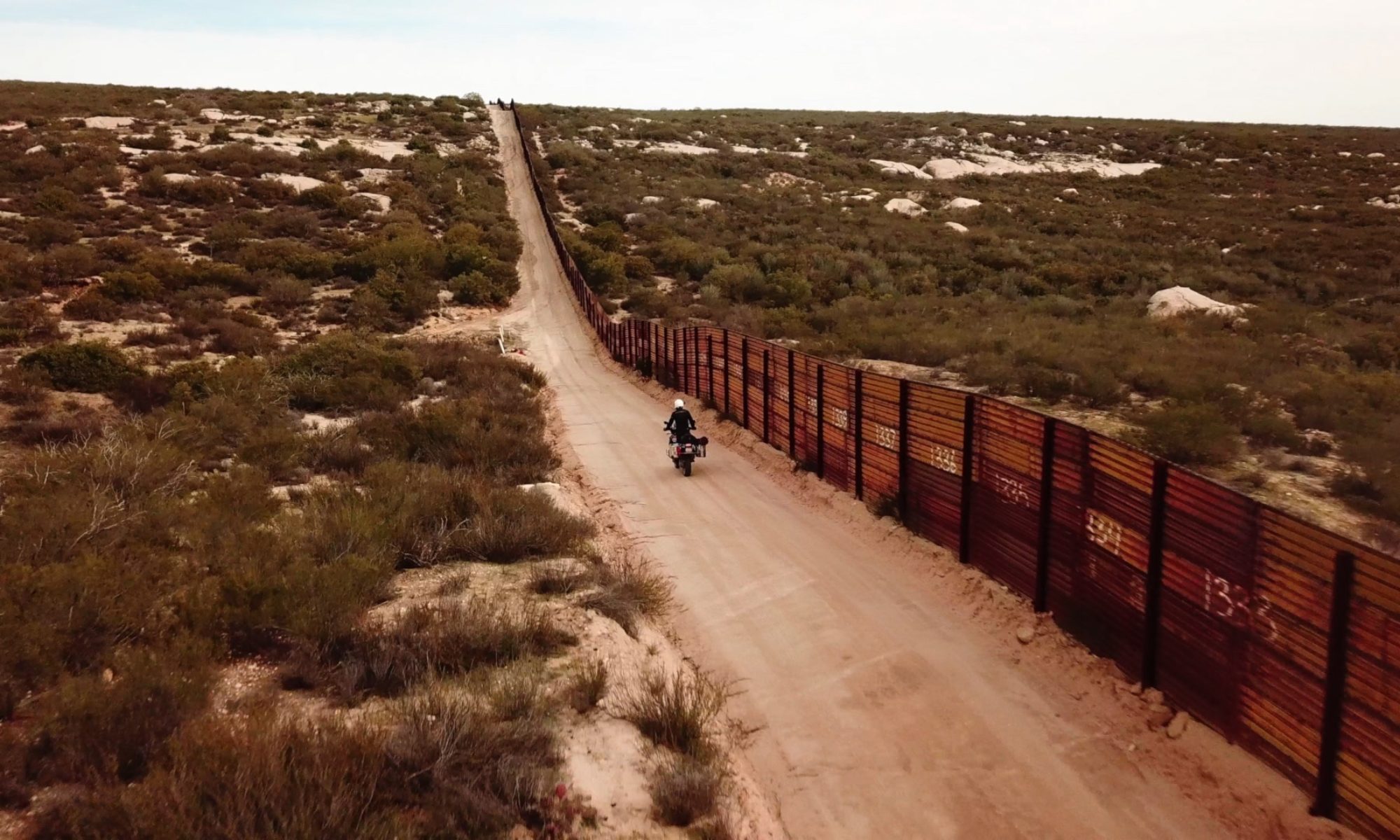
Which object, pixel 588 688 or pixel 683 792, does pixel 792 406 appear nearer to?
pixel 588 688

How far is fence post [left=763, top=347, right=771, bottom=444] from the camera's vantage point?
57.3 ft

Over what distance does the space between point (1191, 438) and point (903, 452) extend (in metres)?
7.03

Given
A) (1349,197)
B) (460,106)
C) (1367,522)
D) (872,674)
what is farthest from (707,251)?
(460,106)

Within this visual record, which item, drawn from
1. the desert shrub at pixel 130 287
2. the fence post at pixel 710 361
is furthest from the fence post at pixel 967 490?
the desert shrub at pixel 130 287

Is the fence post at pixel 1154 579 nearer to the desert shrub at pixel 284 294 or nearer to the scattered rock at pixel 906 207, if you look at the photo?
the desert shrub at pixel 284 294

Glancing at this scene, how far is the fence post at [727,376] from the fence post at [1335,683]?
48.9 ft

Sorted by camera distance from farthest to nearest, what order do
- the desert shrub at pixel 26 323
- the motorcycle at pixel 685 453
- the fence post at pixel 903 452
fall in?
the desert shrub at pixel 26 323 < the motorcycle at pixel 685 453 < the fence post at pixel 903 452

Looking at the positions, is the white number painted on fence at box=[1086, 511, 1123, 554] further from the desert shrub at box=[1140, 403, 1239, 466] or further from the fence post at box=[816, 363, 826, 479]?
the desert shrub at box=[1140, 403, 1239, 466]

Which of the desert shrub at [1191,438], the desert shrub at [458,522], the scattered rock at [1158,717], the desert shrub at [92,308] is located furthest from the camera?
the desert shrub at [92,308]

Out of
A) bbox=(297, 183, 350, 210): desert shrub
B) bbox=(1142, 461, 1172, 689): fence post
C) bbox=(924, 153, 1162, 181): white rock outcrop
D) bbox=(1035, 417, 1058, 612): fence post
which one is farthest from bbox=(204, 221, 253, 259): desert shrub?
bbox=(924, 153, 1162, 181): white rock outcrop

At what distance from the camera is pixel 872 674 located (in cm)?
819

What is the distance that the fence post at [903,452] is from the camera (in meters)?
11.8

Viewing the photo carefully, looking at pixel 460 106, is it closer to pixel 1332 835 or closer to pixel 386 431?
pixel 386 431

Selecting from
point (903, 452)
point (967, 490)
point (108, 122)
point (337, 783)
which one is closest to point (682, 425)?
point (903, 452)
